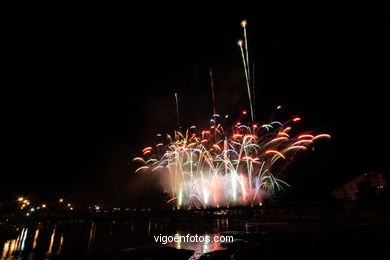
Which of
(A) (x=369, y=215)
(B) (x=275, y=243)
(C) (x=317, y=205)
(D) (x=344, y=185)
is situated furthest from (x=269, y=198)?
(B) (x=275, y=243)

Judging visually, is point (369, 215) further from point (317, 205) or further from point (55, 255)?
point (55, 255)

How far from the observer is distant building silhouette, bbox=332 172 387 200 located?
46644mm

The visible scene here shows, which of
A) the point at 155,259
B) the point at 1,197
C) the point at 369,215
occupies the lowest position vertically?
the point at 155,259

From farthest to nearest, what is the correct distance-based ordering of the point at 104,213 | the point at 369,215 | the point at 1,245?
the point at 104,213
the point at 369,215
the point at 1,245

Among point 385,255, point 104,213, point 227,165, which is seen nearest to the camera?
point 385,255

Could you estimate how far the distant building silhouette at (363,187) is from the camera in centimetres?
4664

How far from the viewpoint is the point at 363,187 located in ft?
163

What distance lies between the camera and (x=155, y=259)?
18656mm

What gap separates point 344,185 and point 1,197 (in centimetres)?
8022

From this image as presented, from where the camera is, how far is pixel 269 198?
82.8 meters

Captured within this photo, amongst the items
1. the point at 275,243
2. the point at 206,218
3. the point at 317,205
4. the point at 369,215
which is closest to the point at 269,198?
the point at 206,218

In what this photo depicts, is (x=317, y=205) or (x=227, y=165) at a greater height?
(x=227, y=165)

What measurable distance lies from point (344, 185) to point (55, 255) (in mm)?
65114

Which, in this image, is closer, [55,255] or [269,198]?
[55,255]
